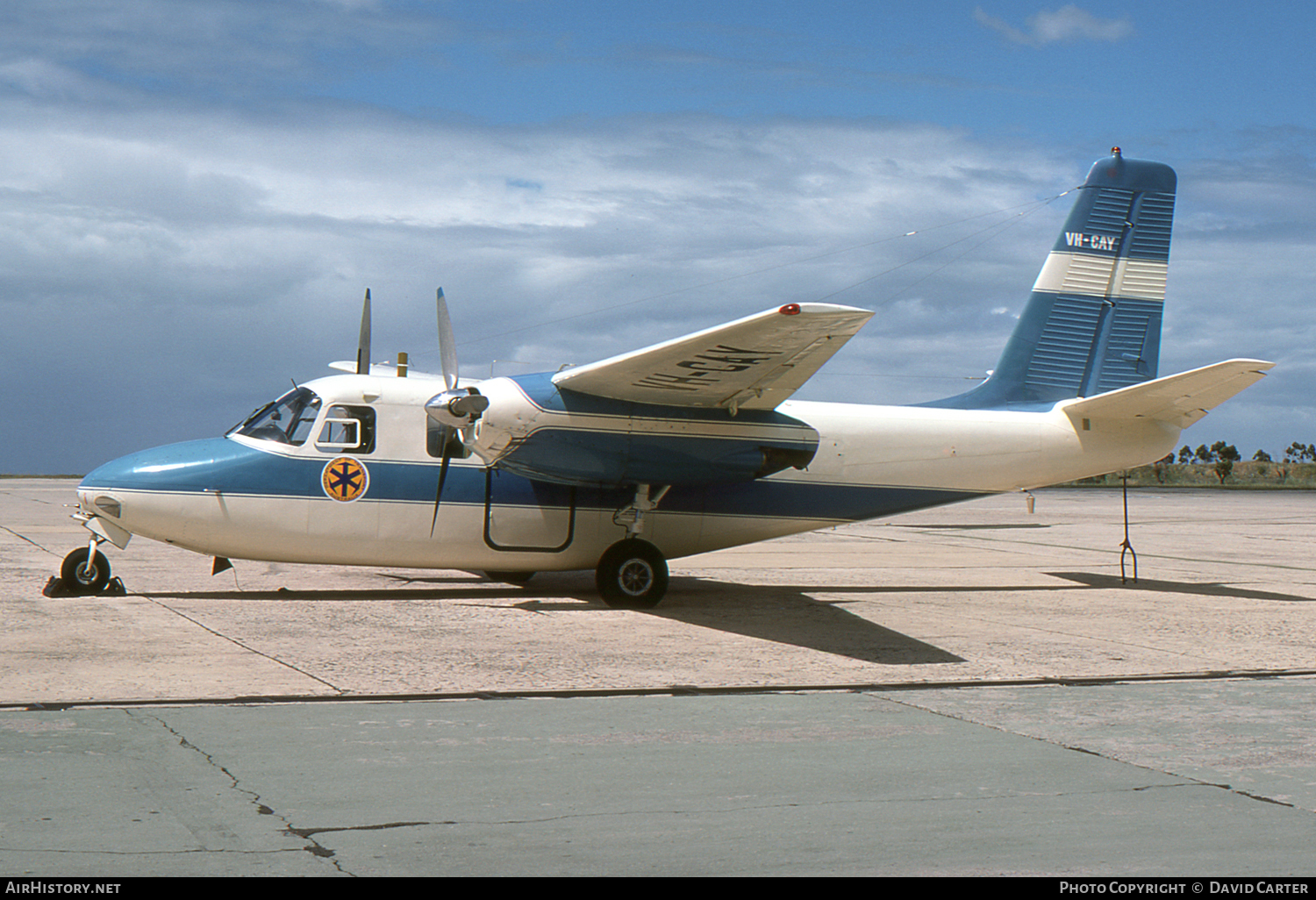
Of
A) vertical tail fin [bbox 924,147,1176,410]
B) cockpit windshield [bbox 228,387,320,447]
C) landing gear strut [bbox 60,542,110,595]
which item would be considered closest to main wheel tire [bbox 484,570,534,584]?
cockpit windshield [bbox 228,387,320,447]

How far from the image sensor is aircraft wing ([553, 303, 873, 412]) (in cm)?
1148

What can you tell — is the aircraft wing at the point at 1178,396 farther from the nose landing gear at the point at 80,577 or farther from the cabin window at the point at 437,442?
the nose landing gear at the point at 80,577

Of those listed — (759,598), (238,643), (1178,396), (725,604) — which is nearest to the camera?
(238,643)

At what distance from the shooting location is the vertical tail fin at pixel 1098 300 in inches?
686

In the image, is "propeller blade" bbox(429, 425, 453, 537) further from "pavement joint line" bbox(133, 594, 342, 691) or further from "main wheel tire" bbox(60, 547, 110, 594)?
"main wheel tire" bbox(60, 547, 110, 594)

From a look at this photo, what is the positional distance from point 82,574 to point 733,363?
25.7ft

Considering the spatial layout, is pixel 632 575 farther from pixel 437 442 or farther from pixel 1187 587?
pixel 1187 587

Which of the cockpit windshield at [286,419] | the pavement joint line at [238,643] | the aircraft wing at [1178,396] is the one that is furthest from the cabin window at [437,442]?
the aircraft wing at [1178,396]

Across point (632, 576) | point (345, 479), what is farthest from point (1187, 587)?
point (345, 479)

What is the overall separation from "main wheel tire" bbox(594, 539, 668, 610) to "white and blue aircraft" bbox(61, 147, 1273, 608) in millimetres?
24

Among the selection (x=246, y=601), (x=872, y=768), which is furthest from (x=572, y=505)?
(x=872, y=768)

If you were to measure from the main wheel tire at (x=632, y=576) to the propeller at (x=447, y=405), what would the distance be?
86.8 inches

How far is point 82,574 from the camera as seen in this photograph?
13.6 m
